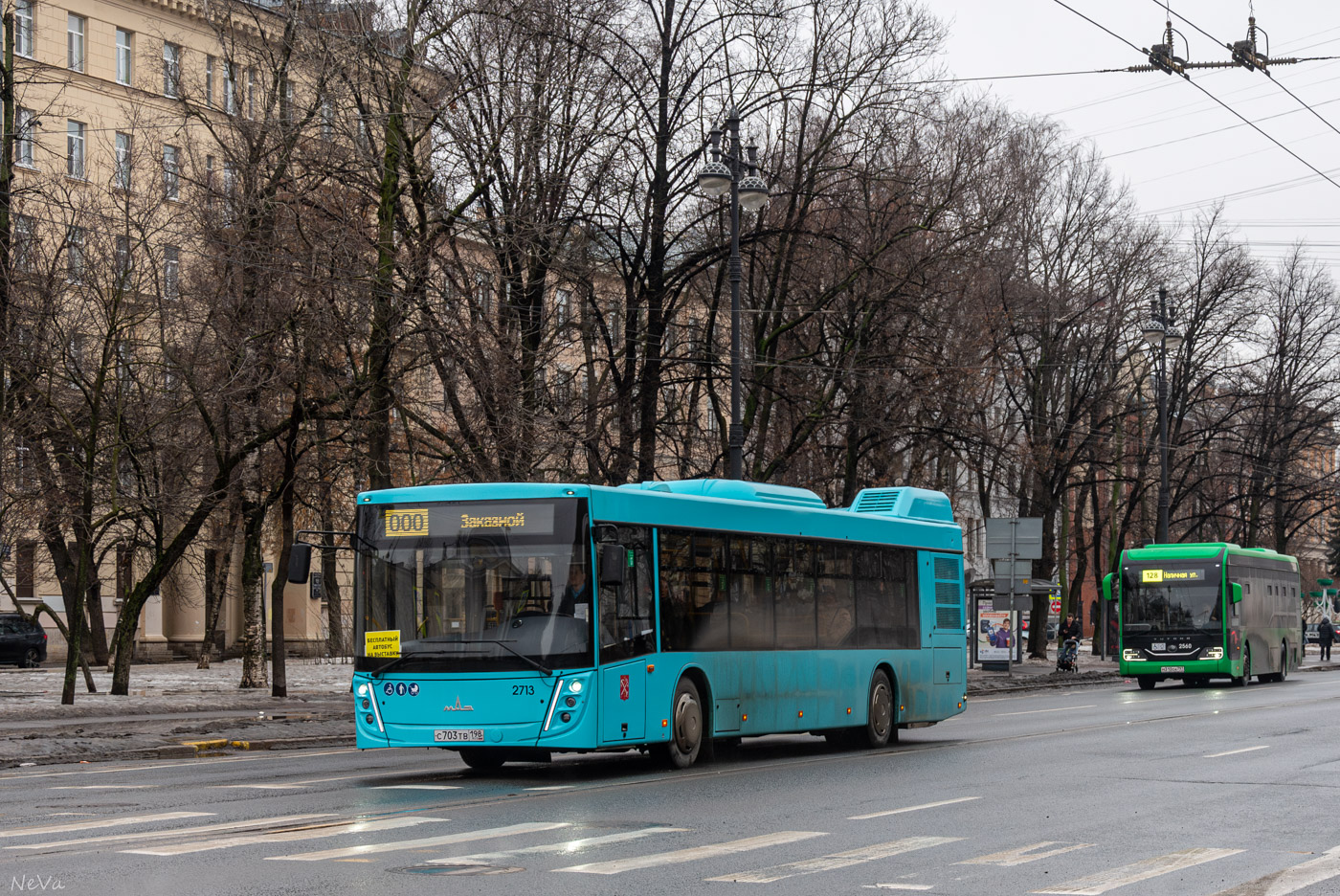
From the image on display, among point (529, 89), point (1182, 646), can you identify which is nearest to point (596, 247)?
point (529, 89)

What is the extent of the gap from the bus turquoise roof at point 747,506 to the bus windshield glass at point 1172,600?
17.1 m

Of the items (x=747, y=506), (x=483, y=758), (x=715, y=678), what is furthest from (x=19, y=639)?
(x=715, y=678)

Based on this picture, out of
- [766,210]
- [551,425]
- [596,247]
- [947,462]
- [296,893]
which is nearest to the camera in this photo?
[296,893]

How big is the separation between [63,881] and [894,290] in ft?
91.0

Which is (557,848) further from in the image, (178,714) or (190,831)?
(178,714)

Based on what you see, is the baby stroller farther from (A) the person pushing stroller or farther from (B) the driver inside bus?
(B) the driver inside bus

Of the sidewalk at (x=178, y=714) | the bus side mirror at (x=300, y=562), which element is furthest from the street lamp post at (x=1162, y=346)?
the bus side mirror at (x=300, y=562)

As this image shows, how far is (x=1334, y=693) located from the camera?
1325 inches

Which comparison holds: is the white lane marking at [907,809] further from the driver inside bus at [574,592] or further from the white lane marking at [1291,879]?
the driver inside bus at [574,592]

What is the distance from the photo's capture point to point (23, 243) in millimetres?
27422

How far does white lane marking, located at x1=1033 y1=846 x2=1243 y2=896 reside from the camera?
351 inches

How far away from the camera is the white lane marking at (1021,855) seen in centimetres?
990

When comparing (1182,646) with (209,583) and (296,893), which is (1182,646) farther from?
(296,893)

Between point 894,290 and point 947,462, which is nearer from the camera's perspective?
point 894,290
